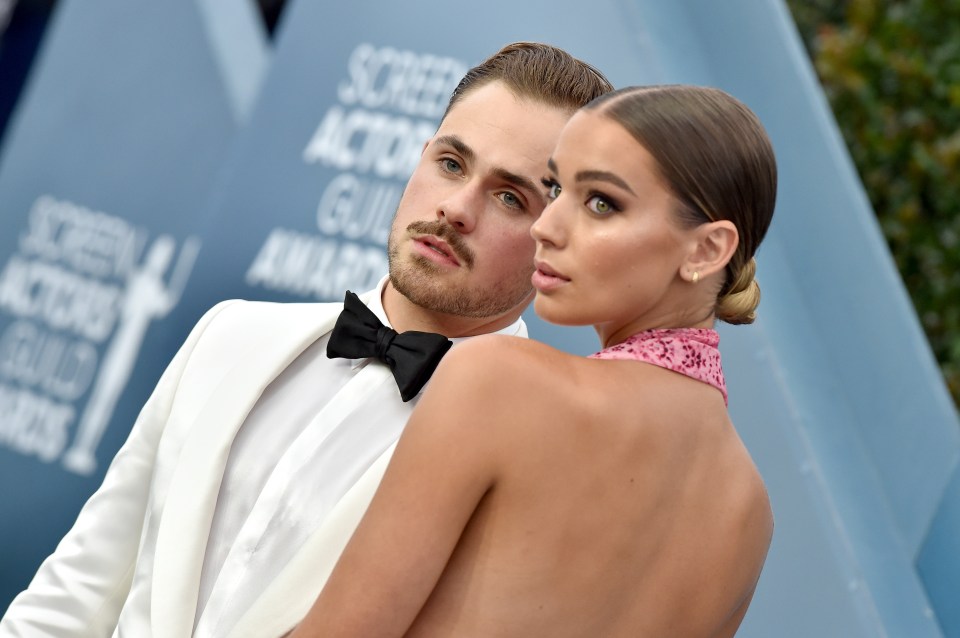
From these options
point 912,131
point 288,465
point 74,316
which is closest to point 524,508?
point 288,465

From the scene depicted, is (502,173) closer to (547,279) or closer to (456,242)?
(456,242)

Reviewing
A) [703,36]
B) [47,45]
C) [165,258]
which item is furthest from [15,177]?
[703,36]

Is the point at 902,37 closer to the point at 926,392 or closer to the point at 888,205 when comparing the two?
the point at 888,205

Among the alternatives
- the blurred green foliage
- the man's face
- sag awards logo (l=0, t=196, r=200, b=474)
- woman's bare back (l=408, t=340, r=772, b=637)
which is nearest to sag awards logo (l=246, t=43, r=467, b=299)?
sag awards logo (l=0, t=196, r=200, b=474)

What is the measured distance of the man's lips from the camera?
74.0 inches

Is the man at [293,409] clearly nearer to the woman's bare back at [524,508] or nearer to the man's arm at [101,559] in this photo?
the man's arm at [101,559]

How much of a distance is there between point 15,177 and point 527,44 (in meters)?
3.20

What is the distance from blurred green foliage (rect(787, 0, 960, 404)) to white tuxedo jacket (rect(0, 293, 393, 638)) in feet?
12.6

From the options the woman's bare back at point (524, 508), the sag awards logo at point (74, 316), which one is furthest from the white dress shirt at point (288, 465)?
the sag awards logo at point (74, 316)

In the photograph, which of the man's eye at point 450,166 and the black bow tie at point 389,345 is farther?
the man's eye at point 450,166

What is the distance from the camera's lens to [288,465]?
1788 millimetres

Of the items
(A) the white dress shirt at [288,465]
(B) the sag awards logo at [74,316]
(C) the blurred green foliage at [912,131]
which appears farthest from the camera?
(C) the blurred green foliage at [912,131]

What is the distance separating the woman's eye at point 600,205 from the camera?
1346mm

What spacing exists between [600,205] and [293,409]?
730 mm
